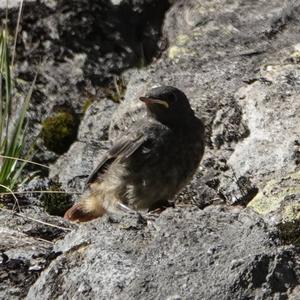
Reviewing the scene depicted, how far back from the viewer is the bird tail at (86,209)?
8227 millimetres

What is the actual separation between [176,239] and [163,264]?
26 cm

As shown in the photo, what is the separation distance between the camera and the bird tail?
27.0 feet

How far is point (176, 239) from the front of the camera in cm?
543

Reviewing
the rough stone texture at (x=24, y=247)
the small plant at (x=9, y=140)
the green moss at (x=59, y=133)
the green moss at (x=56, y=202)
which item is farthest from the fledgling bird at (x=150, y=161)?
the green moss at (x=59, y=133)

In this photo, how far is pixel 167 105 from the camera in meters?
8.39

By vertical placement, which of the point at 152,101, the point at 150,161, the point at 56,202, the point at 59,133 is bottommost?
the point at 56,202

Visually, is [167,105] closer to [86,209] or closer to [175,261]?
[86,209]

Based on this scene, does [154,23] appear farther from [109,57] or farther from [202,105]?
[202,105]

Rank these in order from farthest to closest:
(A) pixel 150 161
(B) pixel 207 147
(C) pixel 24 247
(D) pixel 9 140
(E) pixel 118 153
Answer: (D) pixel 9 140, (B) pixel 207 147, (E) pixel 118 153, (A) pixel 150 161, (C) pixel 24 247

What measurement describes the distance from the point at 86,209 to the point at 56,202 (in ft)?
1.28

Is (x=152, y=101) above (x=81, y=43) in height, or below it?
below

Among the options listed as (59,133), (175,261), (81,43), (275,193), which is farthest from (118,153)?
(175,261)

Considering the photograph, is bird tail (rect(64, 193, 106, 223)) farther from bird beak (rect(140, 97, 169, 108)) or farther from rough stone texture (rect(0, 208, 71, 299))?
bird beak (rect(140, 97, 169, 108))

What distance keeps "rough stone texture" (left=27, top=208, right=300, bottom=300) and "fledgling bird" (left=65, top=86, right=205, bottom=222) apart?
220cm
